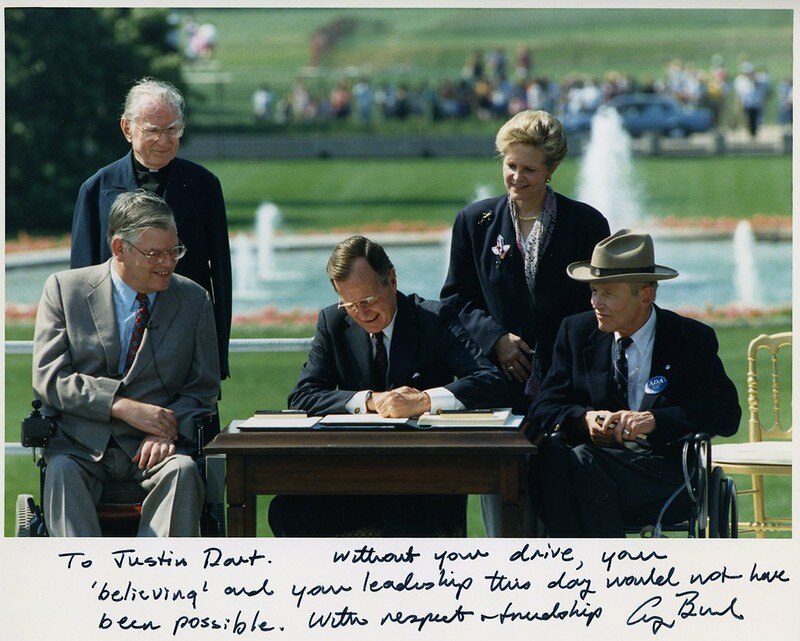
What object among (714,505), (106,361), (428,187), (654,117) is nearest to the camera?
(714,505)

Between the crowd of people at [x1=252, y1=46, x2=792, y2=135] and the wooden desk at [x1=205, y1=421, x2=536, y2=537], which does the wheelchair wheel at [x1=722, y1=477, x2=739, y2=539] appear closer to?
the wooden desk at [x1=205, y1=421, x2=536, y2=537]

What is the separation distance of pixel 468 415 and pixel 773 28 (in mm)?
44696

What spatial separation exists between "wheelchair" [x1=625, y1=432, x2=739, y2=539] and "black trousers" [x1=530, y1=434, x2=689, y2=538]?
2cm

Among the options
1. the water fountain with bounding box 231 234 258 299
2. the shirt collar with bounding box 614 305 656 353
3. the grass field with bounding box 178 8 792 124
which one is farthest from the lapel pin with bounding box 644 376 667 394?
the grass field with bounding box 178 8 792 124

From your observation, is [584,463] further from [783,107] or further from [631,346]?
[783,107]

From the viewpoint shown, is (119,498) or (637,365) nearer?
(119,498)

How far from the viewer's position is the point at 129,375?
5.53 metres

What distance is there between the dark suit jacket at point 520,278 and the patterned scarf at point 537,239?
2 cm

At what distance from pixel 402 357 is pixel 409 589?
859mm

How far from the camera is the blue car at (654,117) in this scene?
3916 centimetres

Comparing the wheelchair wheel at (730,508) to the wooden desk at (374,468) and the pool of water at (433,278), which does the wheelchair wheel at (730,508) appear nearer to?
the wooden desk at (374,468)

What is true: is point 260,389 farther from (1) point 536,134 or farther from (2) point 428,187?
(2) point 428,187

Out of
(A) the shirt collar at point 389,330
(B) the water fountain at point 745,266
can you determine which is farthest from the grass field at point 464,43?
(A) the shirt collar at point 389,330
